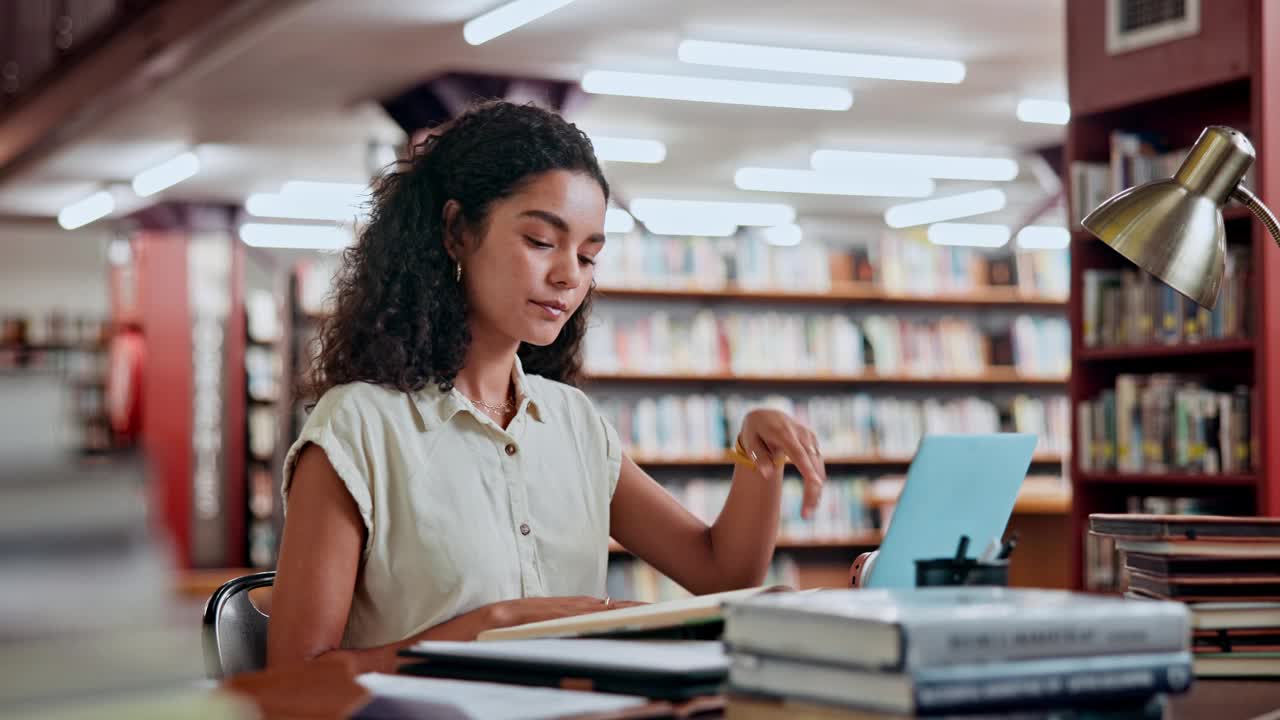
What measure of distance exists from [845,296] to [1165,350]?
3123mm

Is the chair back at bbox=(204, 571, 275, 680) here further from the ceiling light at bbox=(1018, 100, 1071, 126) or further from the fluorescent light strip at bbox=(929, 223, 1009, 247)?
the fluorescent light strip at bbox=(929, 223, 1009, 247)

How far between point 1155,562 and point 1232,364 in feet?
10.4

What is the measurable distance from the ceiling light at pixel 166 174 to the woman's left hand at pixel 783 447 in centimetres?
966

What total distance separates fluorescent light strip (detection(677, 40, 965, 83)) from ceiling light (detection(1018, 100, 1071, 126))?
96cm

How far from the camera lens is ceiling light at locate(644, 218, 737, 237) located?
13406 mm

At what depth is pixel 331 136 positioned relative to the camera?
390 inches

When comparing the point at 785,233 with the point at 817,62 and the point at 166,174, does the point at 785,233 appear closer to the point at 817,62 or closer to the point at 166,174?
the point at 166,174

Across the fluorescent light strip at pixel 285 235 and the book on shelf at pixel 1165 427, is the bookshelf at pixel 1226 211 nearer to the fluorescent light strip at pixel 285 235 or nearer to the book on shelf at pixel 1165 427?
the book on shelf at pixel 1165 427

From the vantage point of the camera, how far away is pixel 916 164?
1059cm

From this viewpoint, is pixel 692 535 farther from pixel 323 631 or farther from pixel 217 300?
pixel 217 300

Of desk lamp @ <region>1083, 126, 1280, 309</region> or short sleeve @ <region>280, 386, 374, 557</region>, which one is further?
short sleeve @ <region>280, 386, 374, 557</region>

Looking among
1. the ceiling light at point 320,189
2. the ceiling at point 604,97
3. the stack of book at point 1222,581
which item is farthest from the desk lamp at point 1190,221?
the ceiling light at point 320,189

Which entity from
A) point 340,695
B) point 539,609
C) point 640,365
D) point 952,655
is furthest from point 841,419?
point 952,655

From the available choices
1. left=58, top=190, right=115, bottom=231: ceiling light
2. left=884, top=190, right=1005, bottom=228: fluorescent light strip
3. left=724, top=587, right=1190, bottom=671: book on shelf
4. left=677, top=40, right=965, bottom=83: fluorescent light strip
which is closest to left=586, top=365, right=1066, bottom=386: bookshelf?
left=677, top=40, right=965, bottom=83: fluorescent light strip
